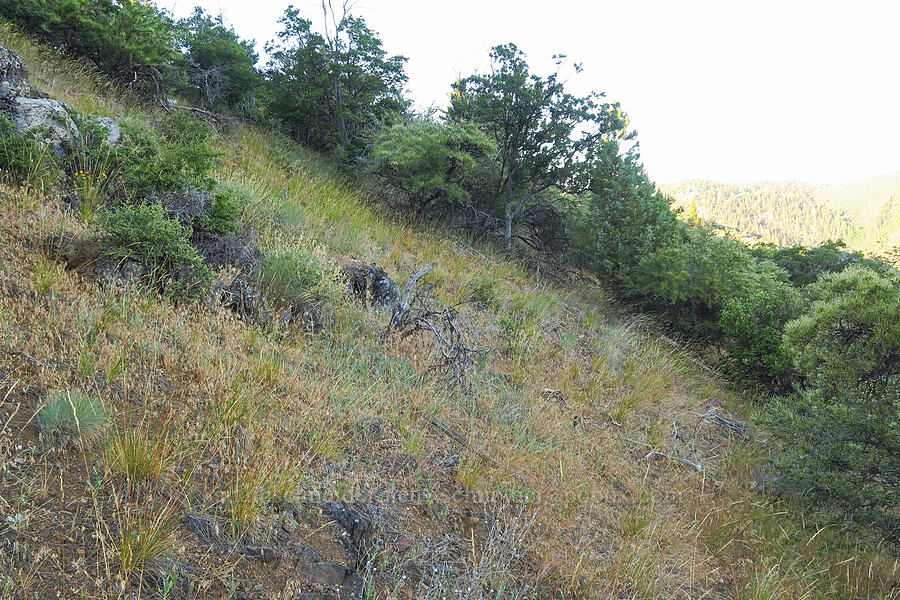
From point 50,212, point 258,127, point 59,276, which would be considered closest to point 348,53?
point 258,127

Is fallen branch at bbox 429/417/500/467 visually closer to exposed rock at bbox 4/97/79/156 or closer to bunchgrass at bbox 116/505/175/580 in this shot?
bunchgrass at bbox 116/505/175/580

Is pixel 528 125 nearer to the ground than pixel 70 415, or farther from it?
farther from it

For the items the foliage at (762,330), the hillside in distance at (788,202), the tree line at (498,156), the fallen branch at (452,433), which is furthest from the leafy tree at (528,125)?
the hillside in distance at (788,202)

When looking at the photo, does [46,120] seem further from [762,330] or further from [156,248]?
[762,330]

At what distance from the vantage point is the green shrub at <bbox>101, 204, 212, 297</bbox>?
11.9 feet

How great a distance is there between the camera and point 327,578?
6.87ft

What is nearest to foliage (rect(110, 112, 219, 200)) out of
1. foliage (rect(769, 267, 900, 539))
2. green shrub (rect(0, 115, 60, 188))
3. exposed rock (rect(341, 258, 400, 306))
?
green shrub (rect(0, 115, 60, 188))

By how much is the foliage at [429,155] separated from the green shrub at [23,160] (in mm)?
5528

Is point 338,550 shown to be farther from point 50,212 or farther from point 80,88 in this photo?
point 80,88

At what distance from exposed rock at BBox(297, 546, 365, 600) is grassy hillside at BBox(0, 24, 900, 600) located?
27 mm

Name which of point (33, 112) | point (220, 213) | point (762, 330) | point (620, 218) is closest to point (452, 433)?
point (220, 213)

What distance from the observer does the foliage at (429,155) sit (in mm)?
8789

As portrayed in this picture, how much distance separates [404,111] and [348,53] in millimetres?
1818

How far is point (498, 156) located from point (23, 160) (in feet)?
27.8
